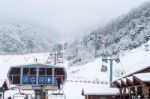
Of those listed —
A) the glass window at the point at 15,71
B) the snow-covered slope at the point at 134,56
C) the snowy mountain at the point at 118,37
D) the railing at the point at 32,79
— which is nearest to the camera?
the railing at the point at 32,79

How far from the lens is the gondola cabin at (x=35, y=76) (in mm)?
48250

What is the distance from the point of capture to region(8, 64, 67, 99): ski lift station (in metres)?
48.2

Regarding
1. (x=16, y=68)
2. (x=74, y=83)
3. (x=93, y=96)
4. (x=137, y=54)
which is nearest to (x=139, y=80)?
(x=93, y=96)

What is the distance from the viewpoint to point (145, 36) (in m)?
126

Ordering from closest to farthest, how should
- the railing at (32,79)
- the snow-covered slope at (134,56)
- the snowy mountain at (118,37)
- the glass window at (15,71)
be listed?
the railing at (32,79) < the glass window at (15,71) < the snow-covered slope at (134,56) < the snowy mountain at (118,37)

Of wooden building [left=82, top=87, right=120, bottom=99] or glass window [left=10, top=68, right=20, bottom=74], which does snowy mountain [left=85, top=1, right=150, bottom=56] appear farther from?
wooden building [left=82, top=87, right=120, bottom=99]

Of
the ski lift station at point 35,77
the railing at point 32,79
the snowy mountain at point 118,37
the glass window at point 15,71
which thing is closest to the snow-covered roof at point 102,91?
the ski lift station at point 35,77

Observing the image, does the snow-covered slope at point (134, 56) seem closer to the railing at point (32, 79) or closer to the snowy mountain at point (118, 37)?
the snowy mountain at point (118, 37)

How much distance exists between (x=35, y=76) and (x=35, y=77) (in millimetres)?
128

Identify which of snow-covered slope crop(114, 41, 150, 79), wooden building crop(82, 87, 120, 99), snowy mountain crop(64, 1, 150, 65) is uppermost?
snowy mountain crop(64, 1, 150, 65)

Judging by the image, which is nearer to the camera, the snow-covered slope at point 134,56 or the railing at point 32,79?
the railing at point 32,79

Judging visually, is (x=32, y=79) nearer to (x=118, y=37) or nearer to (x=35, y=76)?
(x=35, y=76)

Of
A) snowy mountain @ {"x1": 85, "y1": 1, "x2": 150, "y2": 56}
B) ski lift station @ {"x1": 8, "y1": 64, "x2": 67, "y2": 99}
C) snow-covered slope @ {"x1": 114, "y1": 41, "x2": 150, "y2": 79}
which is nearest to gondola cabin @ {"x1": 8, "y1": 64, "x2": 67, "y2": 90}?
ski lift station @ {"x1": 8, "y1": 64, "x2": 67, "y2": 99}

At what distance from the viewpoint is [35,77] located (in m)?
48.1
